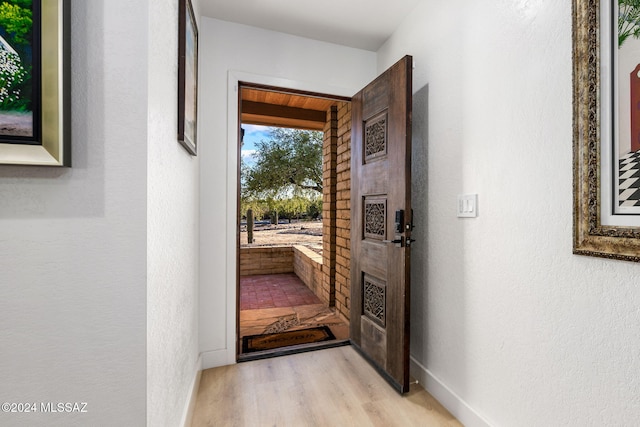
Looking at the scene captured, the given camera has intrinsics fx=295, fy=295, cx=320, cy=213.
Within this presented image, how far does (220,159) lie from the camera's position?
2174mm

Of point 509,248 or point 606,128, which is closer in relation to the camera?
point 606,128

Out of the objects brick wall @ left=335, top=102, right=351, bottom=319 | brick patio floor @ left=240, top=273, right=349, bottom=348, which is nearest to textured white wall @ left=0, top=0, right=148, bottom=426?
brick patio floor @ left=240, top=273, right=349, bottom=348

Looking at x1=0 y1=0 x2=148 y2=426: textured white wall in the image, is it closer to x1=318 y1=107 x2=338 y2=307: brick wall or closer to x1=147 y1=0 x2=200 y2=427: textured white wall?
x1=147 y1=0 x2=200 y2=427: textured white wall

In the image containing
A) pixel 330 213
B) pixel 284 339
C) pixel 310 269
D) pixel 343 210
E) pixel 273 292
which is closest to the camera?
pixel 284 339

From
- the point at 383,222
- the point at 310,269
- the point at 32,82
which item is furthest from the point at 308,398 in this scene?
the point at 310,269

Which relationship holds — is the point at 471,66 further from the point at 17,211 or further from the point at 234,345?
the point at 234,345

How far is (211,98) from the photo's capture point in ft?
7.04

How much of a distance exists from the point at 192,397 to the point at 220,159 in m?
1.52

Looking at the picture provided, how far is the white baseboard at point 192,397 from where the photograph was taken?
143 cm

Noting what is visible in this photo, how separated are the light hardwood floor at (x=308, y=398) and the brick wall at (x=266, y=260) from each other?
10.0 ft

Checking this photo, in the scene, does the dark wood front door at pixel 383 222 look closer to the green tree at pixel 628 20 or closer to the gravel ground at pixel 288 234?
the green tree at pixel 628 20

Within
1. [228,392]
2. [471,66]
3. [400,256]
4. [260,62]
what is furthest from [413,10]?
[228,392]

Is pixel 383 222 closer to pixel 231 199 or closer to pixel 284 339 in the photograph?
pixel 231 199

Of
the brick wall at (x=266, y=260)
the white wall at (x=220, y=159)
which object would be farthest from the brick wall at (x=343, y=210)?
the brick wall at (x=266, y=260)
